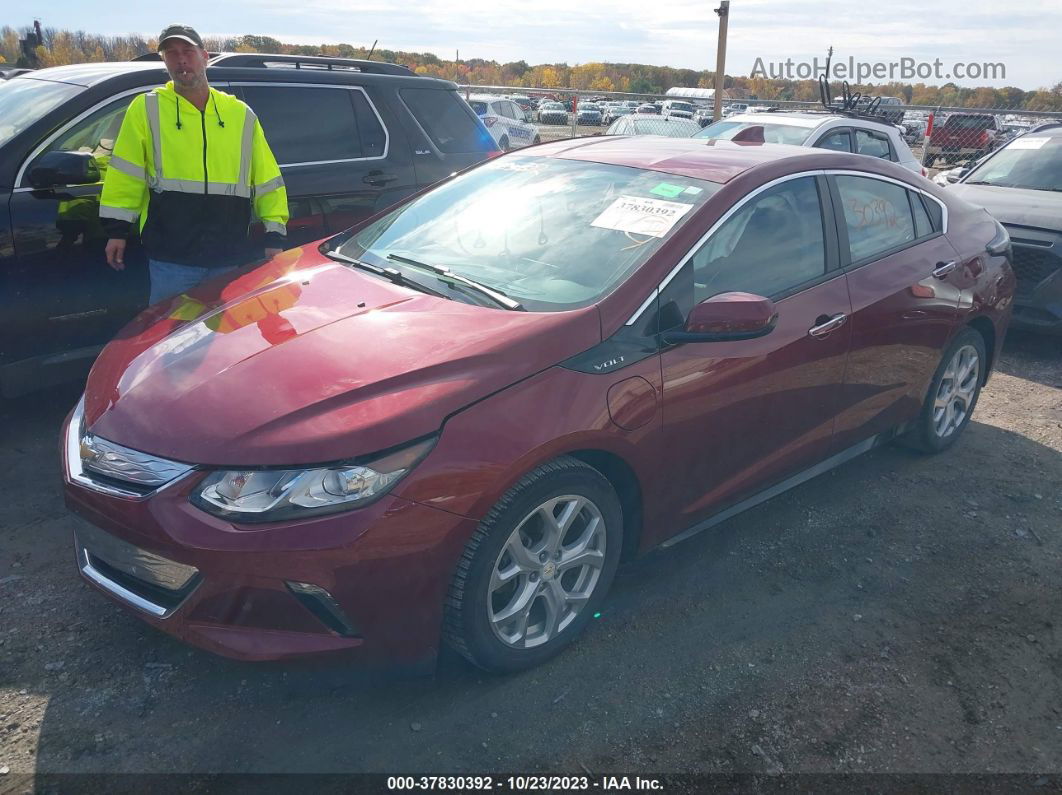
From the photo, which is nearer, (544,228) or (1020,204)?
(544,228)

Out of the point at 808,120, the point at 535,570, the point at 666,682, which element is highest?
the point at 808,120

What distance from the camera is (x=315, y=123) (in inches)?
207

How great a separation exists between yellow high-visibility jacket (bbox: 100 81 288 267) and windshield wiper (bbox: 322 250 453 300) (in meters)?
0.80

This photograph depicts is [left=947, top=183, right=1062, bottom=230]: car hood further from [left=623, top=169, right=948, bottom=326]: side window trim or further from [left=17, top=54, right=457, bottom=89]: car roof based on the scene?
[left=17, top=54, right=457, bottom=89]: car roof

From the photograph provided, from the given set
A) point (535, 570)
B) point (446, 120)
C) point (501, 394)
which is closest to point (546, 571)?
point (535, 570)

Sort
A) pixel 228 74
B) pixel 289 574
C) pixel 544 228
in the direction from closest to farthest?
1. pixel 289 574
2. pixel 544 228
3. pixel 228 74

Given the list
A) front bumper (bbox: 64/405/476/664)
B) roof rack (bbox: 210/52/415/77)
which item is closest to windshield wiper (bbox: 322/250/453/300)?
front bumper (bbox: 64/405/476/664)

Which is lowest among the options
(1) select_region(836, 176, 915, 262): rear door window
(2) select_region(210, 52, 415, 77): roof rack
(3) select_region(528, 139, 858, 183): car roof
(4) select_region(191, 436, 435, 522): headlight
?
(4) select_region(191, 436, 435, 522): headlight

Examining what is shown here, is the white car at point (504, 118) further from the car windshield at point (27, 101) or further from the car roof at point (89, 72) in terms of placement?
the car windshield at point (27, 101)

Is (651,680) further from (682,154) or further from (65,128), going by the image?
(65,128)

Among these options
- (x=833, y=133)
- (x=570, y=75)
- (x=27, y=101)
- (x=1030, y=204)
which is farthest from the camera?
(x=570, y=75)

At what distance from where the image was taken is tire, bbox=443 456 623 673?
8.21ft

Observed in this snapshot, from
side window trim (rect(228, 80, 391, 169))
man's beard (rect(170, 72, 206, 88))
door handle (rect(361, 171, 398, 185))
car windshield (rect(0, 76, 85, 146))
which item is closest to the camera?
man's beard (rect(170, 72, 206, 88))

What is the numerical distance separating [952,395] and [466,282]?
3.00 m
